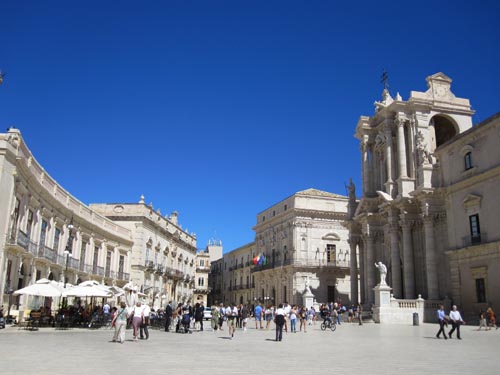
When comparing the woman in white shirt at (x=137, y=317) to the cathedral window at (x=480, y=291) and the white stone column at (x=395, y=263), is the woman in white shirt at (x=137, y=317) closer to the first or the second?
the cathedral window at (x=480, y=291)

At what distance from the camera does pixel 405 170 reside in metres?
35.0

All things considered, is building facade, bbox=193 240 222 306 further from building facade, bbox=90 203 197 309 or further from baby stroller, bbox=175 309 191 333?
baby stroller, bbox=175 309 191 333

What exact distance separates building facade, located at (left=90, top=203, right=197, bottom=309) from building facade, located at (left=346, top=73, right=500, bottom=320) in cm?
1952

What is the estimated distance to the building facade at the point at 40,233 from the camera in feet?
79.3

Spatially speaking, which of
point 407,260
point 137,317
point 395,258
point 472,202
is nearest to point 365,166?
point 395,258

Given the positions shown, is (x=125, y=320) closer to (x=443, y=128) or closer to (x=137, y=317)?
(x=137, y=317)

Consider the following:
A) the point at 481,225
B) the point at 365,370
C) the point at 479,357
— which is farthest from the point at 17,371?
the point at 481,225

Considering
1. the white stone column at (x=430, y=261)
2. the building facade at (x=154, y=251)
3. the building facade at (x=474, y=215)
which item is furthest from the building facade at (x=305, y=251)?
the building facade at (x=474, y=215)

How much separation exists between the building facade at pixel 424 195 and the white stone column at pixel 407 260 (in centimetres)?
6

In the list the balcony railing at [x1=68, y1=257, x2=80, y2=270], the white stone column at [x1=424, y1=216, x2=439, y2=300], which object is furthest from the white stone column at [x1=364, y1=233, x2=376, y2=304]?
the balcony railing at [x1=68, y1=257, x2=80, y2=270]

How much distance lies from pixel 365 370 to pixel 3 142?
2066 centimetres

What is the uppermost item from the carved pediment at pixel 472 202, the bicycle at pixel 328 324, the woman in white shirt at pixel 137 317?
the carved pediment at pixel 472 202

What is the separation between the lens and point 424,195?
31688 millimetres

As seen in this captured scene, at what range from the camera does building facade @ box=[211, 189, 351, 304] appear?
52125mm
